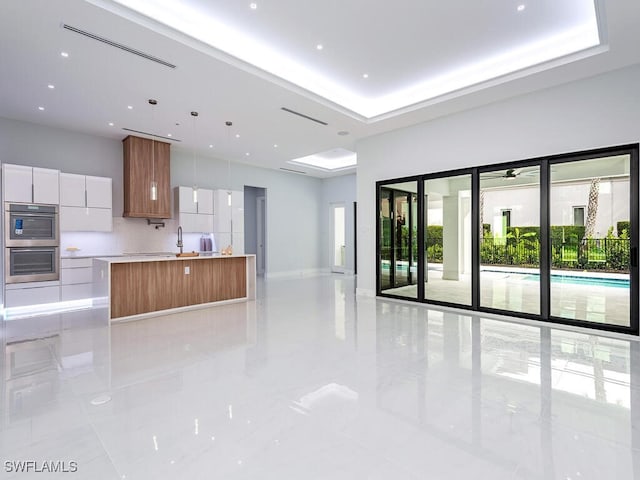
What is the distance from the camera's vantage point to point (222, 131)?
7.09 m

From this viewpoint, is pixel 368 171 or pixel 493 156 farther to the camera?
pixel 368 171

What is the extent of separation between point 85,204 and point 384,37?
6.30m

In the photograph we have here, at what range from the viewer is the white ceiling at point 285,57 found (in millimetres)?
3660

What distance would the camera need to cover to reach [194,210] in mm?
8500

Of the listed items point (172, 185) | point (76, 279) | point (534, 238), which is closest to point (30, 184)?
point (76, 279)

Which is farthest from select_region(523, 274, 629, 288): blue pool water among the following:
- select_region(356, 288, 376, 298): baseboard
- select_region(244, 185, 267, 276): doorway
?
select_region(244, 185, 267, 276): doorway

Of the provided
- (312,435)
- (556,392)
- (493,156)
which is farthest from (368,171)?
(312,435)

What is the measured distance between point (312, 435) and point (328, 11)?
4122 mm

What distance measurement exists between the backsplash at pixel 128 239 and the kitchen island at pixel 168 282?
4.26ft

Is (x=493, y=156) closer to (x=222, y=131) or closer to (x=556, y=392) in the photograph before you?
(x=556, y=392)

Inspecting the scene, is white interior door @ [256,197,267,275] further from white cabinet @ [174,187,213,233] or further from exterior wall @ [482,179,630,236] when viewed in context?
exterior wall @ [482,179,630,236]

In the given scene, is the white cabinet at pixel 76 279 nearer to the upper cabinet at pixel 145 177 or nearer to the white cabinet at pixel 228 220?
the upper cabinet at pixel 145 177

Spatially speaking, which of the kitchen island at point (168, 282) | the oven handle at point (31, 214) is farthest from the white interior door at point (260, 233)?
the oven handle at point (31, 214)

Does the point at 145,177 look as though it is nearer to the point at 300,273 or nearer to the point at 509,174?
the point at 300,273
